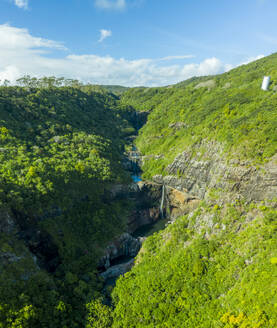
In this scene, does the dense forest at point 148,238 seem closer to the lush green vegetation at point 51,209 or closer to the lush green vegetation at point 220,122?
the lush green vegetation at point 51,209

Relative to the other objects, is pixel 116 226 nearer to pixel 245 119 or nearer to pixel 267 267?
pixel 267 267

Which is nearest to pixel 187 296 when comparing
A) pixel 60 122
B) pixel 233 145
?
pixel 233 145

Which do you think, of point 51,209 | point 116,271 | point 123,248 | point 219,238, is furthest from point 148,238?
point 51,209

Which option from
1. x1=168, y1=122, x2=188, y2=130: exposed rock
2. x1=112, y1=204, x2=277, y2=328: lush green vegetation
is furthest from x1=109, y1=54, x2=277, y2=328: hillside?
x1=168, y1=122, x2=188, y2=130: exposed rock

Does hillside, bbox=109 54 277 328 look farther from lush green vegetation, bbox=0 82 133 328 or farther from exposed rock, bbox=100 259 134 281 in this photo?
lush green vegetation, bbox=0 82 133 328

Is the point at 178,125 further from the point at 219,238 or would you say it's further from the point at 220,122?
the point at 219,238

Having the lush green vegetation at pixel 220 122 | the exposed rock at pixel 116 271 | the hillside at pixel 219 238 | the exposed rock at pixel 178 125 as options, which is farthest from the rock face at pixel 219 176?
the exposed rock at pixel 116 271

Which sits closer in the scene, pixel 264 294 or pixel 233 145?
pixel 264 294
